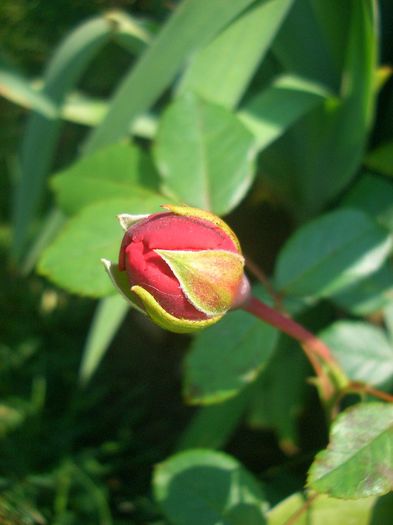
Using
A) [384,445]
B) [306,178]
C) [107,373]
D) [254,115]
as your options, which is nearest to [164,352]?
[107,373]

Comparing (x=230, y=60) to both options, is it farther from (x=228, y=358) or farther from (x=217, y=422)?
(x=217, y=422)

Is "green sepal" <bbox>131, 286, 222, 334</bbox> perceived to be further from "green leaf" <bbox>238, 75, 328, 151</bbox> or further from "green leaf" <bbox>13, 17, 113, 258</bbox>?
"green leaf" <bbox>13, 17, 113, 258</bbox>

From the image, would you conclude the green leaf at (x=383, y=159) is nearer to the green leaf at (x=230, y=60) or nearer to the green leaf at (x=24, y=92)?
the green leaf at (x=230, y=60)

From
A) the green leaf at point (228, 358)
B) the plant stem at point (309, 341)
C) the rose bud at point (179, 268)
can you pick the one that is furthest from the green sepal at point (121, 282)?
the green leaf at point (228, 358)

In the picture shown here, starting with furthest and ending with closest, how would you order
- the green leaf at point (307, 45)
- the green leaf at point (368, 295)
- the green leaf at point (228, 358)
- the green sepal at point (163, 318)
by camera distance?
1. the green leaf at point (307, 45)
2. the green leaf at point (368, 295)
3. the green leaf at point (228, 358)
4. the green sepal at point (163, 318)

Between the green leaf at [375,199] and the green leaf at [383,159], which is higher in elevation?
the green leaf at [383,159]

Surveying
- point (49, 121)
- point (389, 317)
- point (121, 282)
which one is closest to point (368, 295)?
point (389, 317)

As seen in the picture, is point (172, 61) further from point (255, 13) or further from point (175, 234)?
point (175, 234)
